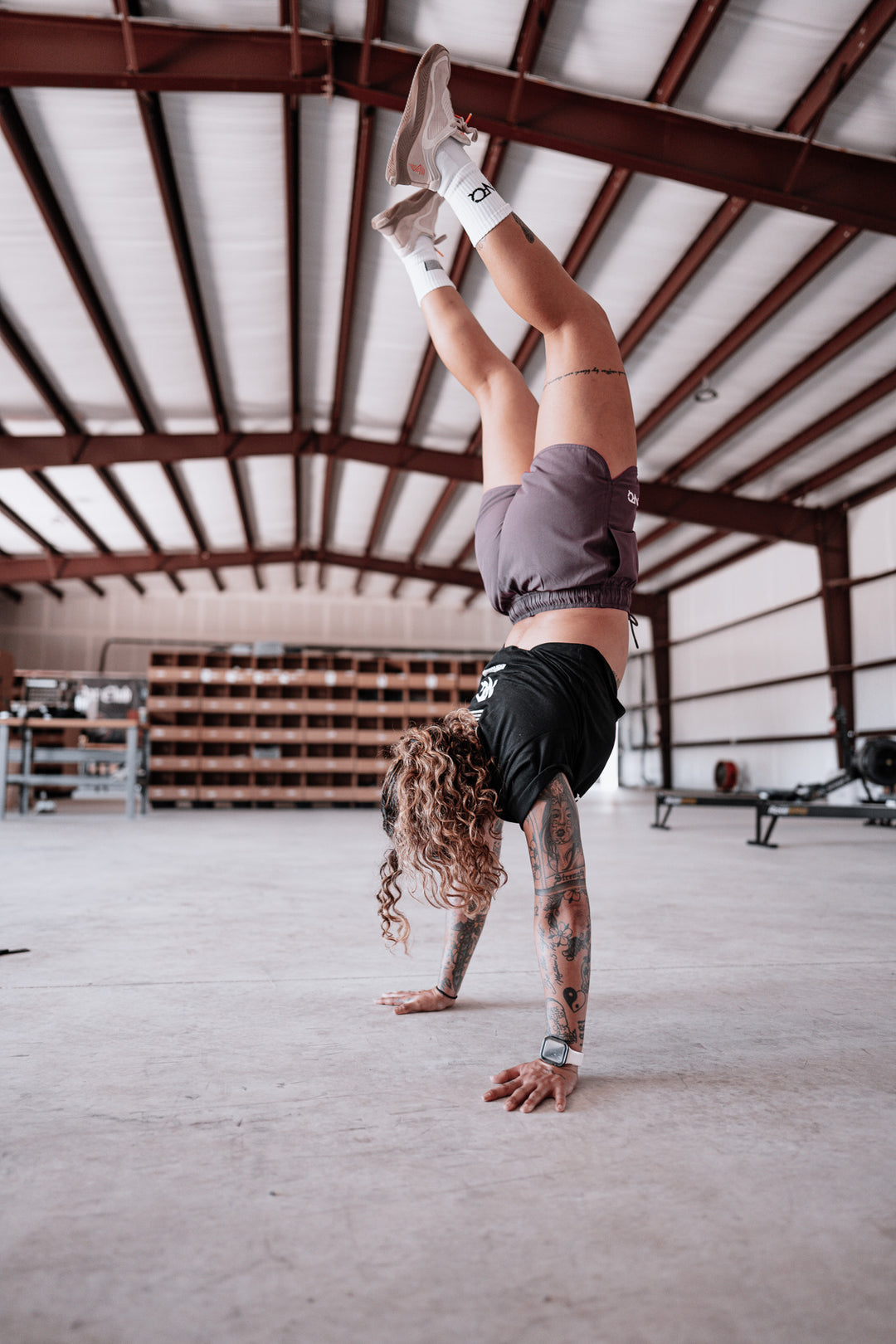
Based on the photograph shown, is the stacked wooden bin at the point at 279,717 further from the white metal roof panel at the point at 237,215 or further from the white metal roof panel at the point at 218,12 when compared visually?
the white metal roof panel at the point at 218,12

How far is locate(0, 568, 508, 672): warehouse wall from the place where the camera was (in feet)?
66.5

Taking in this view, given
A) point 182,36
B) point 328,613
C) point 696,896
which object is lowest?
point 696,896

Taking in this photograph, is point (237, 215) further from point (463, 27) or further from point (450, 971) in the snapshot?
point (450, 971)

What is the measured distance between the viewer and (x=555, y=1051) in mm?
1629

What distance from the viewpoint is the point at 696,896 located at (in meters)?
4.31

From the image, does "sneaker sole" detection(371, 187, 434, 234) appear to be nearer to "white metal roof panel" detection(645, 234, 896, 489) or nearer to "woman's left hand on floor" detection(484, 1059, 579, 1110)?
"woman's left hand on floor" detection(484, 1059, 579, 1110)

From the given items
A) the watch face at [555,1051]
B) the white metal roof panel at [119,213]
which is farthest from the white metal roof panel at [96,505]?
the watch face at [555,1051]

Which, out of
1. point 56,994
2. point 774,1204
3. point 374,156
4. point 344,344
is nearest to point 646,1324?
point 774,1204

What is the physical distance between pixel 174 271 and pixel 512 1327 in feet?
30.4

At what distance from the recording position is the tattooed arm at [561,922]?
1608 mm

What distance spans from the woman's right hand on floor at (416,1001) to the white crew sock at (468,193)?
5.80 feet

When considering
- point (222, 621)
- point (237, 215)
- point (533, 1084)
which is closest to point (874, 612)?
point (237, 215)

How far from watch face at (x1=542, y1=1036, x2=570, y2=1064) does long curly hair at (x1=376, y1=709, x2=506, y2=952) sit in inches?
11.9

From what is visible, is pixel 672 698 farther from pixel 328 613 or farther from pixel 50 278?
pixel 50 278
